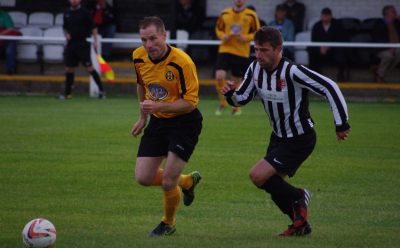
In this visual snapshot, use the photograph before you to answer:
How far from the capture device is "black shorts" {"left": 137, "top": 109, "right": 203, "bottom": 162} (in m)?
7.92

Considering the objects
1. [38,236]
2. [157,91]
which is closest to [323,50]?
[157,91]

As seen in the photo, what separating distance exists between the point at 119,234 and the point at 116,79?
14583 mm

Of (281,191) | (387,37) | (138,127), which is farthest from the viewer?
(387,37)

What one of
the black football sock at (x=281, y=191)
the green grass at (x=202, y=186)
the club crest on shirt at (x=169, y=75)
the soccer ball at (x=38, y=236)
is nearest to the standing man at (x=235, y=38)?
the green grass at (x=202, y=186)

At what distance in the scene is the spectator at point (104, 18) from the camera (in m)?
22.8

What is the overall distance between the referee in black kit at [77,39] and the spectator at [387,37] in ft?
20.9

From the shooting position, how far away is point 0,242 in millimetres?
7324

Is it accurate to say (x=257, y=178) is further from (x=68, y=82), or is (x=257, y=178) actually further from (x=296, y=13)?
(x=296, y=13)

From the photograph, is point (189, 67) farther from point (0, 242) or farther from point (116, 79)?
point (116, 79)

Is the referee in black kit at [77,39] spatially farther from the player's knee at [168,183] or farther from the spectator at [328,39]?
the player's knee at [168,183]

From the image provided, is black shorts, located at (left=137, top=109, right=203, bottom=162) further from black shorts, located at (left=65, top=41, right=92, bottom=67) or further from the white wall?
the white wall

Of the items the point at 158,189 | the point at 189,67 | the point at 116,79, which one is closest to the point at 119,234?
the point at 189,67

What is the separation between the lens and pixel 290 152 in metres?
7.71

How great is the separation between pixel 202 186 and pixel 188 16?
13.0m
